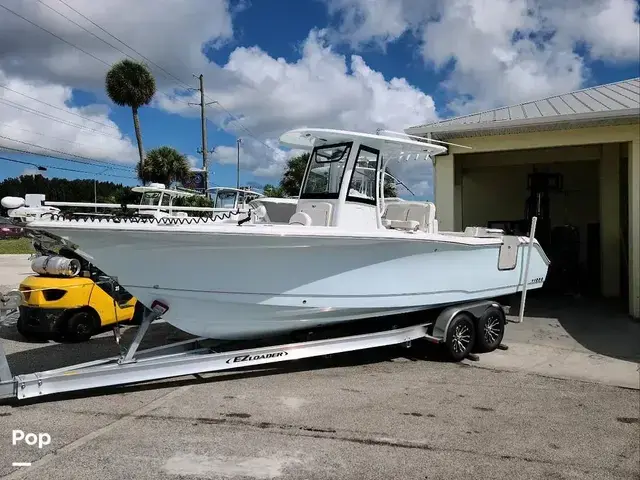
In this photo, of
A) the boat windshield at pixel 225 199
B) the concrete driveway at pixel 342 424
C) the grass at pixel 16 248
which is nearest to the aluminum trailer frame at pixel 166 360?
the concrete driveway at pixel 342 424

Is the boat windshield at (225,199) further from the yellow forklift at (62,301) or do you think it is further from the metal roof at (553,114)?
the yellow forklift at (62,301)

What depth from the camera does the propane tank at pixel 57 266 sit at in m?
7.37

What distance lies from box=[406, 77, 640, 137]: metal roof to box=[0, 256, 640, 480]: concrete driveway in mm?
4129

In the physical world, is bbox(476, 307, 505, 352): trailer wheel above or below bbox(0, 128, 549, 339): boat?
below

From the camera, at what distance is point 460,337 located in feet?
22.0

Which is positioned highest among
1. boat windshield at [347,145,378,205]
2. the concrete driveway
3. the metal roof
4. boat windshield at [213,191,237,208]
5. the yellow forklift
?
the metal roof

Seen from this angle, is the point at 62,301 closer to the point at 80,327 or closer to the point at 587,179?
the point at 80,327

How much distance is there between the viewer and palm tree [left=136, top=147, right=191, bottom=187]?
32938 mm

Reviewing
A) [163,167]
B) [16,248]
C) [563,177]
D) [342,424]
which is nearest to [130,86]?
[163,167]

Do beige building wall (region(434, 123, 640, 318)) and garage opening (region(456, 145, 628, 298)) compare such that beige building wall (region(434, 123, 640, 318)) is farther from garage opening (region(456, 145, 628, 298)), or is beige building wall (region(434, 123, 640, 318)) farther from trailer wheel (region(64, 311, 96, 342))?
trailer wheel (region(64, 311, 96, 342))

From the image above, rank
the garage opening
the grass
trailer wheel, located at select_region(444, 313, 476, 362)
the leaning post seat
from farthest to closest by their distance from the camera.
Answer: the grass → the garage opening → the leaning post seat → trailer wheel, located at select_region(444, 313, 476, 362)

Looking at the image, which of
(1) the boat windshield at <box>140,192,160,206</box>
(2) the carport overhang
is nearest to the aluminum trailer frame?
(2) the carport overhang

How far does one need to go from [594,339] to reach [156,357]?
620cm

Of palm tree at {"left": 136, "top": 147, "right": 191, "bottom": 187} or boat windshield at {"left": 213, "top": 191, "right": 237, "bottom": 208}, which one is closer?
boat windshield at {"left": 213, "top": 191, "right": 237, "bottom": 208}
